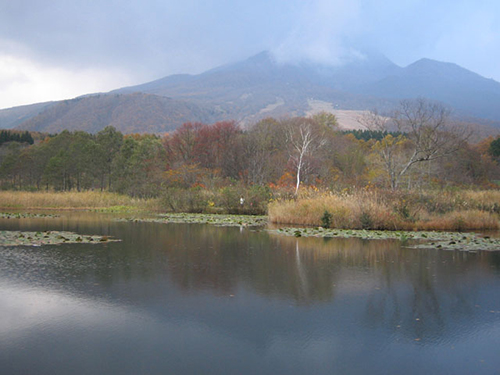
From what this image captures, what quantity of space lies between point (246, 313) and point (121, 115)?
148563 millimetres

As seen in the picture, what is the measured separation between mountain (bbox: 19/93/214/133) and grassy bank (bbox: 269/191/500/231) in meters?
116

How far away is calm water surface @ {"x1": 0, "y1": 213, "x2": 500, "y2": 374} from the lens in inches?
187

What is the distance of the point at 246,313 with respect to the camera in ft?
21.2

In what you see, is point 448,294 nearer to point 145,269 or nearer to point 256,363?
point 256,363

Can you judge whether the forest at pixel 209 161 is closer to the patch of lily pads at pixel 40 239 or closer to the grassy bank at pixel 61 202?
the grassy bank at pixel 61 202

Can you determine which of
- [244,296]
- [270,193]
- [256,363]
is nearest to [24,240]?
[244,296]

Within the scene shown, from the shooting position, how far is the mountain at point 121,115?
137 m

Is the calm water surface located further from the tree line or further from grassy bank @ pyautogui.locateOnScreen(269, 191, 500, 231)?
the tree line

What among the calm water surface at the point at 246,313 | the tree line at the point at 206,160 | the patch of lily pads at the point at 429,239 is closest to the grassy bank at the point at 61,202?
the tree line at the point at 206,160

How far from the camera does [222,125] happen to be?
6341cm

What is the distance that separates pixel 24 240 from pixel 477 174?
5868 cm

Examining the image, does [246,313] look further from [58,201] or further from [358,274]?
[58,201]

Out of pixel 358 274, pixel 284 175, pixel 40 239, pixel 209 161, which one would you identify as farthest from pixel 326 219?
pixel 209 161

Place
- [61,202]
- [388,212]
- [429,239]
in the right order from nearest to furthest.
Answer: [429,239]
[388,212]
[61,202]
